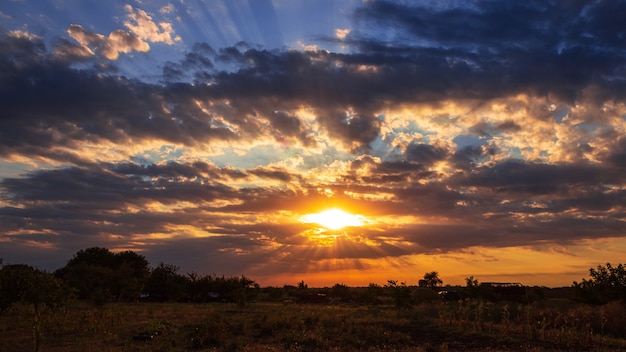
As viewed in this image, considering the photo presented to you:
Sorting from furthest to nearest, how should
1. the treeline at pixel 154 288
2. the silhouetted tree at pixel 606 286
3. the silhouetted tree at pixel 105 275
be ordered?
the silhouetted tree at pixel 105 275 < the silhouetted tree at pixel 606 286 < the treeline at pixel 154 288

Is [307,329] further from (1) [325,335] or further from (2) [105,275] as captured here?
(2) [105,275]

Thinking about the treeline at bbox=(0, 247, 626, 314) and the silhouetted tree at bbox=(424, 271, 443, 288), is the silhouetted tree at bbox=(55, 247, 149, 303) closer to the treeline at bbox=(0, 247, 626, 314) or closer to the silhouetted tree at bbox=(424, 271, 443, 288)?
the treeline at bbox=(0, 247, 626, 314)

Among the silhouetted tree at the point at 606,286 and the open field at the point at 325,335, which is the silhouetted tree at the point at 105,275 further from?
the silhouetted tree at the point at 606,286

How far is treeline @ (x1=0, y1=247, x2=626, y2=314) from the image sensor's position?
22.3 m

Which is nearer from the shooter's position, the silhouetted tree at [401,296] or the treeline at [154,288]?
the treeline at [154,288]

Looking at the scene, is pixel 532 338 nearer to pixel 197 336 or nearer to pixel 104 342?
pixel 197 336

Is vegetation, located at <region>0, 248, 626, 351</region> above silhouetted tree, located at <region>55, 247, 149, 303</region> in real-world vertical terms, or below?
below

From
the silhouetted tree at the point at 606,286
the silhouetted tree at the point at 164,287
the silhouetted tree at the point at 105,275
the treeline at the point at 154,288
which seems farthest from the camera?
the silhouetted tree at the point at 164,287

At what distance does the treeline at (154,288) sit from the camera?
22.3 meters

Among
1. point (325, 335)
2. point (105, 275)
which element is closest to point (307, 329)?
point (325, 335)

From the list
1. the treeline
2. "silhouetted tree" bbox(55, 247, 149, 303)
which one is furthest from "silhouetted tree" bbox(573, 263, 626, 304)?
"silhouetted tree" bbox(55, 247, 149, 303)

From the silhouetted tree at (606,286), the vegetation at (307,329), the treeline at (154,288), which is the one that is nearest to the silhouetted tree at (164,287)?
the treeline at (154,288)

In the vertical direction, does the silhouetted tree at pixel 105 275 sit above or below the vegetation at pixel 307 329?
above

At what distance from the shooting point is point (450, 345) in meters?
23.9
